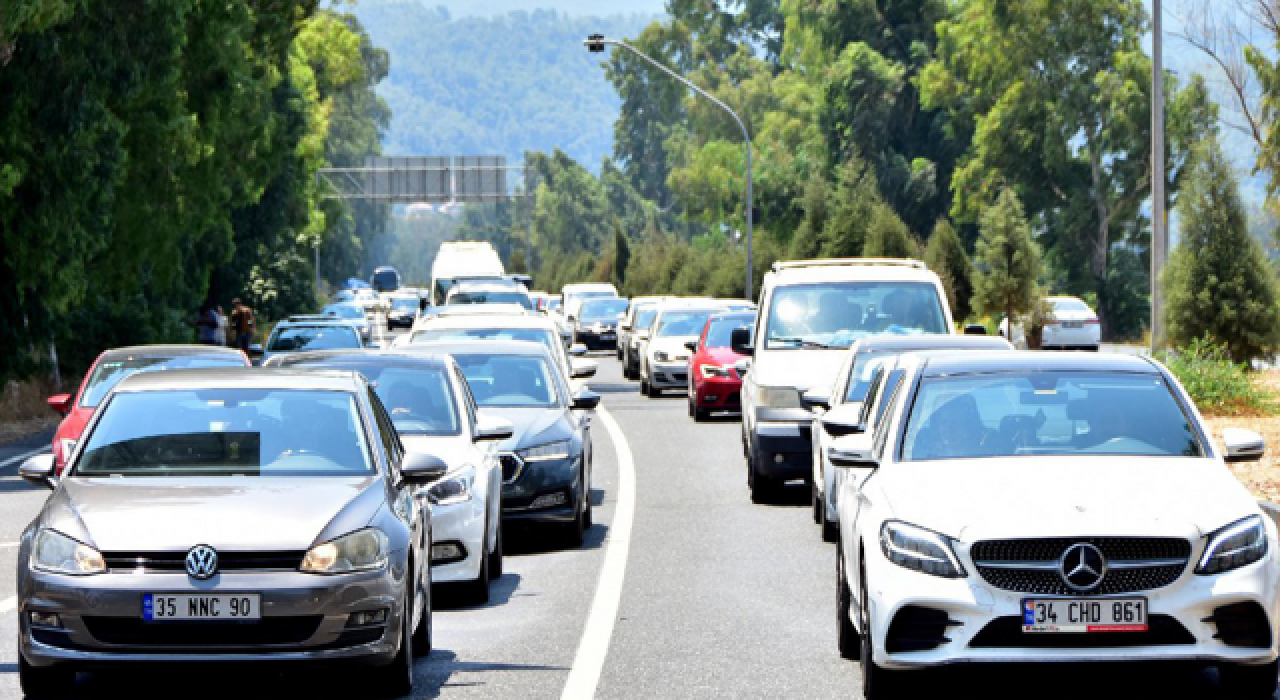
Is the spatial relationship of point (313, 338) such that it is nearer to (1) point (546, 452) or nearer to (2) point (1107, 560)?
(1) point (546, 452)

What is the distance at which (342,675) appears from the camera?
33.9 feet

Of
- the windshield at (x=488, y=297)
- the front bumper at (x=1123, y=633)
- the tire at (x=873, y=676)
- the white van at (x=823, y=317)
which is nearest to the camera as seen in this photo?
the front bumper at (x=1123, y=633)

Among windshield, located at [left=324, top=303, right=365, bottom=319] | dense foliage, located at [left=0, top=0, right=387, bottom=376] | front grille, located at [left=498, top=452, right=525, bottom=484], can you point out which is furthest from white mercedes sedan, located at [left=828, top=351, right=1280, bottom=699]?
windshield, located at [left=324, top=303, right=365, bottom=319]

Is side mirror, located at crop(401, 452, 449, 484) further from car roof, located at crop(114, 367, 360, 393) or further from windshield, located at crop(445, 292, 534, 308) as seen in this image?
windshield, located at crop(445, 292, 534, 308)

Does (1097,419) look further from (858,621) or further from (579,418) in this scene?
(579,418)

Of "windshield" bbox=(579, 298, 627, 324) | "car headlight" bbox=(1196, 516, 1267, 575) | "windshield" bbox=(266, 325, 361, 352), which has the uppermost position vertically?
"car headlight" bbox=(1196, 516, 1267, 575)

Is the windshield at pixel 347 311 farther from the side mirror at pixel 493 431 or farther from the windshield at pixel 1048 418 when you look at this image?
the windshield at pixel 1048 418

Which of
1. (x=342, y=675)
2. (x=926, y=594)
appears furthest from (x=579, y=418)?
(x=926, y=594)

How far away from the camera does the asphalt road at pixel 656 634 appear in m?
9.81

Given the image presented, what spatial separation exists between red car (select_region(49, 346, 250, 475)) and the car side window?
33.1 ft

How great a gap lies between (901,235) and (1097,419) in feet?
153

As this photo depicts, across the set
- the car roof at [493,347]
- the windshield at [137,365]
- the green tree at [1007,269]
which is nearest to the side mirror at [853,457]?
the car roof at [493,347]

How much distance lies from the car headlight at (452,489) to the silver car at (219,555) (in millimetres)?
2652

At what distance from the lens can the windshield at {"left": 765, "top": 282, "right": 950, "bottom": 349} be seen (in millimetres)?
21109
